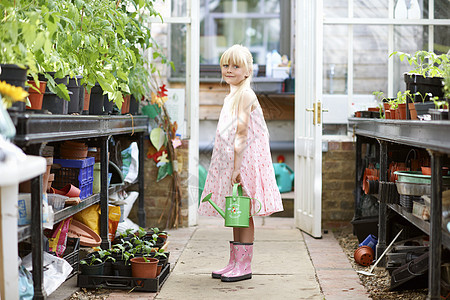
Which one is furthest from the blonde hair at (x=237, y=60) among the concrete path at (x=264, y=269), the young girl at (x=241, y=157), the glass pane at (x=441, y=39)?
the glass pane at (x=441, y=39)

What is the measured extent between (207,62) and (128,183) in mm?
4076

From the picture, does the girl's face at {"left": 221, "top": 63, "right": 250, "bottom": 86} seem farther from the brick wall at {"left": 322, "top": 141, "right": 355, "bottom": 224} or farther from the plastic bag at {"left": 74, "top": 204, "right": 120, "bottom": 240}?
the brick wall at {"left": 322, "top": 141, "right": 355, "bottom": 224}

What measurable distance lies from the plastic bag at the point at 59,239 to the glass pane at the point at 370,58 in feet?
9.77

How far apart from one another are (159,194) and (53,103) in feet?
8.06

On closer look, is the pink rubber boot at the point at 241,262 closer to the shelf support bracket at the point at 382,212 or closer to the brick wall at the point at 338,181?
the shelf support bracket at the point at 382,212

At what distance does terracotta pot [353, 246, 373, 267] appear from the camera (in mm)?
3963

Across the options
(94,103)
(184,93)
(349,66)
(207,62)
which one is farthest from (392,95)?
(207,62)

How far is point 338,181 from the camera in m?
5.29

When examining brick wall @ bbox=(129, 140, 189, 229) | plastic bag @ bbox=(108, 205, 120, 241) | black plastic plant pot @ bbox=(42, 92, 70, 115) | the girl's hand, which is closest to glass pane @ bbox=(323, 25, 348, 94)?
brick wall @ bbox=(129, 140, 189, 229)

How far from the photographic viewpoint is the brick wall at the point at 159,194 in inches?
208

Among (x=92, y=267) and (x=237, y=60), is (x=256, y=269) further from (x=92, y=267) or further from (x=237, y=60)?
(x=237, y=60)

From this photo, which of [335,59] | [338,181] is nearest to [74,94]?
[338,181]

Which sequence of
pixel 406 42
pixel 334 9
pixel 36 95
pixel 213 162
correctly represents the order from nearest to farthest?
pixel 36 95 < pixel 213 162 < pixel 406 42 < pixel 334 9

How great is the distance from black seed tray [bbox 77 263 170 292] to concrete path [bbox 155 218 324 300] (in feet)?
0.26
